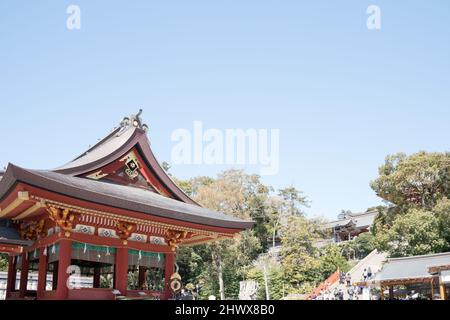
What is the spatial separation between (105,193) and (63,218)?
149cm

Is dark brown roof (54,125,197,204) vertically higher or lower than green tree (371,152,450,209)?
lower

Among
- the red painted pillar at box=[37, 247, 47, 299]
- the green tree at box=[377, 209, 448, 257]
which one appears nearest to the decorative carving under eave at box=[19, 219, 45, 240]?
the red painted pillar at box=[37, 247, 47, 299]

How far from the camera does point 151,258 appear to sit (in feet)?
53.6

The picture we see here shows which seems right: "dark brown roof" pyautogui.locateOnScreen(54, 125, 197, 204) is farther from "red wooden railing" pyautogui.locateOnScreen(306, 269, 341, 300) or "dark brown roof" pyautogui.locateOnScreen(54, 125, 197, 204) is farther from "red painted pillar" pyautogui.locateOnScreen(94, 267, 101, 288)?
"red wooden railing" pyautogui.locateOnScreen(306, 269, 341, 300)

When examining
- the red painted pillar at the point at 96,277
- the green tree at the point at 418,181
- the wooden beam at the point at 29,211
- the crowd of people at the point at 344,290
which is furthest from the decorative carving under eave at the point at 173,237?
the green tree at the point at 418,181

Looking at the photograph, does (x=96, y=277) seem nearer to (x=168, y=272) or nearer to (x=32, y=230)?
(x=168, y=272)

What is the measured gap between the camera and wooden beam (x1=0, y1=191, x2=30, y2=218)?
12.4 meters

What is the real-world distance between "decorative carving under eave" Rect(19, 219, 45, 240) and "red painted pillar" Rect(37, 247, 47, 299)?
616mm

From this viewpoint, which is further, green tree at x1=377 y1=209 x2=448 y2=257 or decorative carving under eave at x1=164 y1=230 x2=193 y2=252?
green tree at x1=377 y1=209 x2=448 y2=257

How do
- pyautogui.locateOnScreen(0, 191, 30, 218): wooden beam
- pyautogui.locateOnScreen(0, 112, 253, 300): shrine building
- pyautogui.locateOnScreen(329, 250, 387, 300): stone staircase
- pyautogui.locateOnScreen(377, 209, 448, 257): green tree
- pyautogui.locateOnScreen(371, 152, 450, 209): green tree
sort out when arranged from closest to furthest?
1. pyautogui.locateOnScreen(0, 191, 30, 218): wooden beam
2. pyautogui.locateOnScreen(0, 112, 253, 300): shrine building
3. pyautogui.locateOnScreen(377, 209, 448, 257): green tree
4. pyautogui.locateOnScreen(371, 152, 450, 209): green tree
5. pyautogui.locateOnScreen(329, 250, 387, 300): stone staircase

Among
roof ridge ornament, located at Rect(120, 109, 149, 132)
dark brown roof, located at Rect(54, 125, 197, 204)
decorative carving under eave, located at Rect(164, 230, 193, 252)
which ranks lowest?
decorative carving under eave, located at Rect(164, 230, 193, 252)

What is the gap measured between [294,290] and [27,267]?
2549 centimetres

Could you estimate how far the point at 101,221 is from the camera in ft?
48.4
